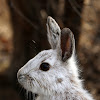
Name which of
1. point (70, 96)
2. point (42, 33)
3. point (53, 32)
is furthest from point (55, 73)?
point (42, 33)

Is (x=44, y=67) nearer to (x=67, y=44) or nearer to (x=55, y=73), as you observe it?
(x=55, y=73)

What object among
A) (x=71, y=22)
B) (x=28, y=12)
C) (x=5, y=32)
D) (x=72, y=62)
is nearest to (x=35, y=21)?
(x=28, y=12)

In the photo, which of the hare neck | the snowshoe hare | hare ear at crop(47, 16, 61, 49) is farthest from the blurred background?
the hare neck

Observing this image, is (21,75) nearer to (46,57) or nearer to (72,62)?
(46,57)

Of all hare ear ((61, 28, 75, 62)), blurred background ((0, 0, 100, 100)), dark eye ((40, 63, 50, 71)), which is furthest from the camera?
blurred background ((0, 0, 100, 100))

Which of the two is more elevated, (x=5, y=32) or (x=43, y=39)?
(x=5, y=32)

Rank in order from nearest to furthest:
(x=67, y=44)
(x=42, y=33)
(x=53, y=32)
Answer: (x=67, y=44), (x=53, y=32), (x=42, y=33)

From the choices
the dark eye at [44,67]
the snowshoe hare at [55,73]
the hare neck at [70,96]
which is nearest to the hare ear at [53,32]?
the snowshoe hare at [55,73]

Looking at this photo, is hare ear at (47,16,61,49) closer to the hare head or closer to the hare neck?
the hare head
